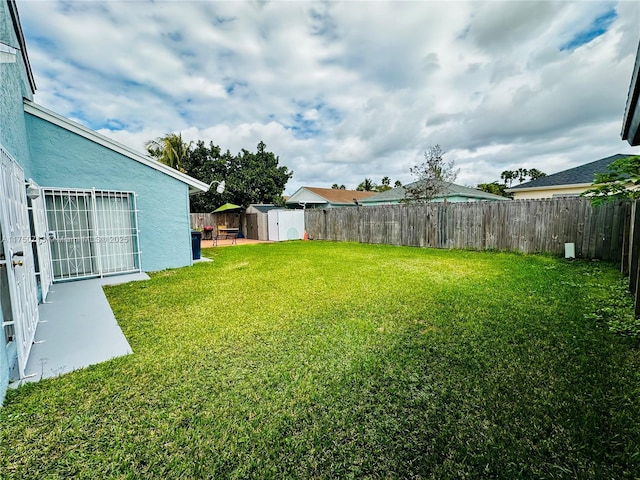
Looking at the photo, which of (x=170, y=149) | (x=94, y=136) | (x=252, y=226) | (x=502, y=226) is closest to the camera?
(x=94, y=136)

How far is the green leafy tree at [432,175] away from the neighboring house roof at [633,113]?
15380mm

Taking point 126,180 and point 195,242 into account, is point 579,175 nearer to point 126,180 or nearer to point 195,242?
point 195,242

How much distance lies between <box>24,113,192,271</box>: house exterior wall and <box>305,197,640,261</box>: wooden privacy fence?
30.0 feet

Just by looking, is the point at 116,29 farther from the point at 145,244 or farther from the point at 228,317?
the point at 228,317

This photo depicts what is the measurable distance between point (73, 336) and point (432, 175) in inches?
727

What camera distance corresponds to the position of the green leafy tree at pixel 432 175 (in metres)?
17.5

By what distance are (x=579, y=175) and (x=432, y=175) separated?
7.38 metres

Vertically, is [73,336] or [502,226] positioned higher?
[502,226]

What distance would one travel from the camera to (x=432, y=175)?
17.7 metres

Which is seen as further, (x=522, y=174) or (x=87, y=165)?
(x=522, y=174)

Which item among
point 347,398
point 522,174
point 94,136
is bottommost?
point 347,398

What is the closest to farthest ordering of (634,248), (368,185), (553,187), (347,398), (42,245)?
(347,398) < (634,248) < (42,245) < (553,187) < (368,185)

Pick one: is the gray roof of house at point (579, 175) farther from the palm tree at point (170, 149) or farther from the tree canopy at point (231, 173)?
the palm tree at point (170, 149)

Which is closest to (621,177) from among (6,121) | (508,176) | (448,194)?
(6,121)
